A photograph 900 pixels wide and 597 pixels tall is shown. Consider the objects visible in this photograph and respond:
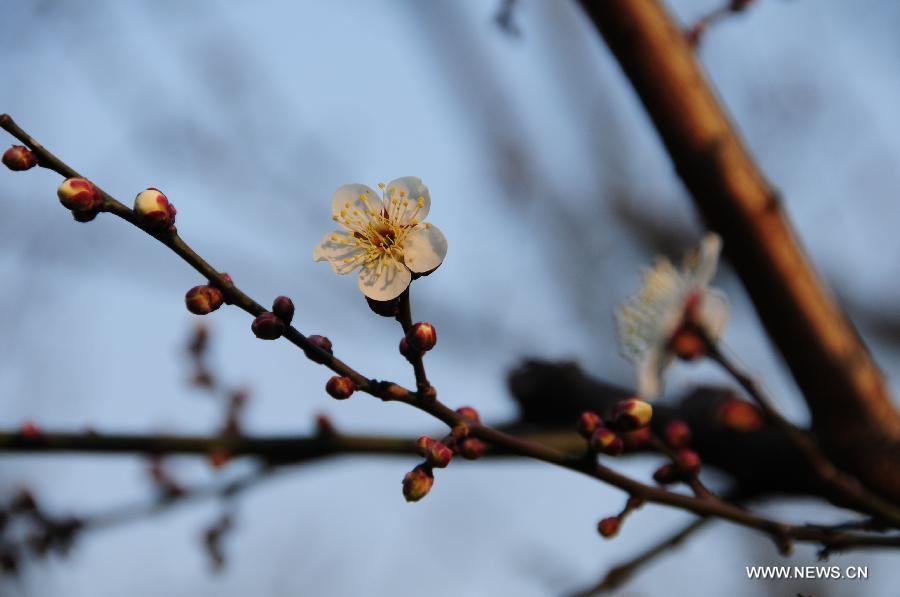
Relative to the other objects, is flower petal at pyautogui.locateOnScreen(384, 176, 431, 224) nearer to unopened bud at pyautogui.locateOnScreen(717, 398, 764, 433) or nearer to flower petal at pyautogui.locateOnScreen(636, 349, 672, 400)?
flower petal at pyautogui.locateOnScreen(636, 349, 672, 400)

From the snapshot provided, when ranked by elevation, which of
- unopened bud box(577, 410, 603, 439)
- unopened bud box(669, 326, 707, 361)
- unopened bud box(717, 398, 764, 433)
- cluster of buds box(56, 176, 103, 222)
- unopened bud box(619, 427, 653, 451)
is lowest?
unopened bud box(717, 398, 764, 433)

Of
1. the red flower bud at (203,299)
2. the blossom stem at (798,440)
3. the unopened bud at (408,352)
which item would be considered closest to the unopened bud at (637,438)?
the blossom stem at (798,440)

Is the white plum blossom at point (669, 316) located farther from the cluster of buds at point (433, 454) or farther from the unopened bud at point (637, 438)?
the cluster of buds at point (433, 454)

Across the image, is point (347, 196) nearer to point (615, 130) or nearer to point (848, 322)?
point (848, 322)

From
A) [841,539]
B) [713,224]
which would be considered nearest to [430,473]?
[841,539]

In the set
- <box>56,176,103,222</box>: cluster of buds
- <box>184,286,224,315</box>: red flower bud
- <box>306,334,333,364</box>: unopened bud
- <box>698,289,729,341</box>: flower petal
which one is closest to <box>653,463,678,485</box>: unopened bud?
<box>698,289,729,341</box>: flower petal

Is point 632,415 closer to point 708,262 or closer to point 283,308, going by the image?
point 708,262
